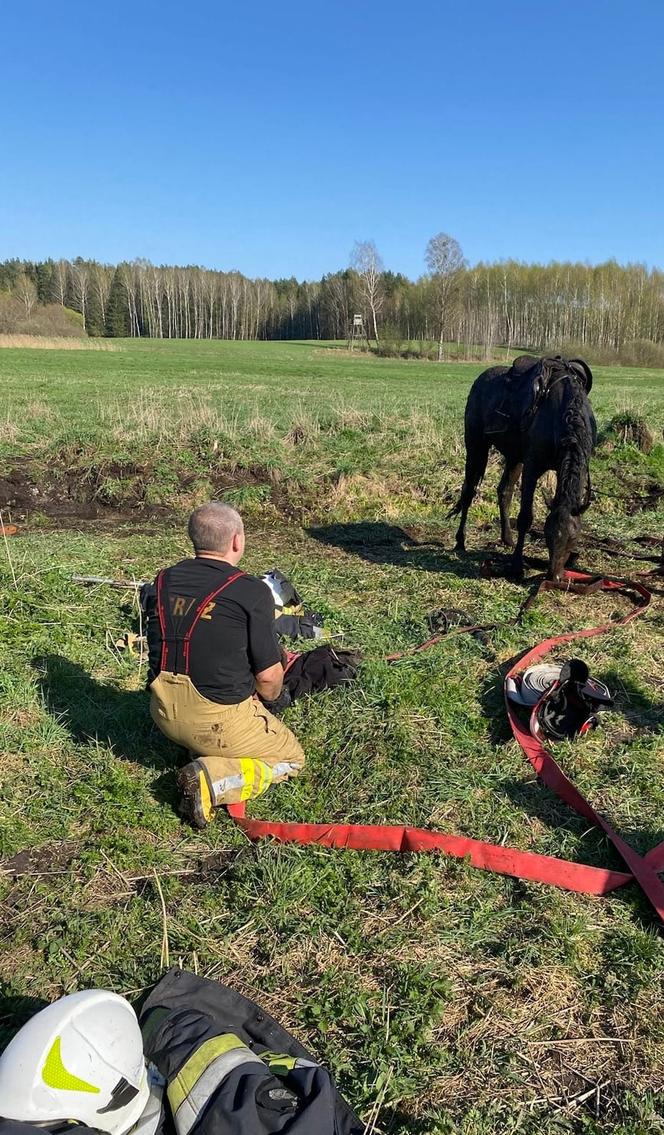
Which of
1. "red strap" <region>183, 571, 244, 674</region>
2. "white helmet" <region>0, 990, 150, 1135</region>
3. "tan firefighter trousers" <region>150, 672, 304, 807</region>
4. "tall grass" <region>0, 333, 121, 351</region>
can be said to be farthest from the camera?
"tall grass" <region>0, 333, 121, 351</region>

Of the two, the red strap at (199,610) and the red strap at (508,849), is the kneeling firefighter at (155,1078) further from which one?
the red strap at (199,610)

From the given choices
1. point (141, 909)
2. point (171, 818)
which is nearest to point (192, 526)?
point (171, 818)

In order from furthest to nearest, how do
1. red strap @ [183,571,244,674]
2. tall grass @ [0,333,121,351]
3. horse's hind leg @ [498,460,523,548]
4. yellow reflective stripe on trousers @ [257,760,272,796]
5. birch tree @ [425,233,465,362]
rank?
birch tree @ [425,233,465,362], tall grass @ [0,333,121,351], horse's hind leg @ [498,460,523,548], yellow reflective stripe on trousers @ [257,760,272,796], red strap @ [183,571,244,674]

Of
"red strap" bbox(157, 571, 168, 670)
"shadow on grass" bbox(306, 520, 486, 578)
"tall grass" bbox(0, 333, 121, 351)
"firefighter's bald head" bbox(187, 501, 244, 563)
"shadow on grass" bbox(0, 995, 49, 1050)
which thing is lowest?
"shadow on grass" bbox(0, 995, 49, 1050)

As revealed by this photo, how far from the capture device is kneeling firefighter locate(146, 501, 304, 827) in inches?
135

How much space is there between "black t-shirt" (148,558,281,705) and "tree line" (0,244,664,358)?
63.2 meters

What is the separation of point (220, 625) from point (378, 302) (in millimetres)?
80549

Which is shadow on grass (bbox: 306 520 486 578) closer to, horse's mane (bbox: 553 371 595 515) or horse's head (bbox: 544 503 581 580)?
horse's head (bbox: 544 503 581 580)

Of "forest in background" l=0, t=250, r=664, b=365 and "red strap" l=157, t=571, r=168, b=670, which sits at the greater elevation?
"forest in background" l=0, t=250, r=664, b=365

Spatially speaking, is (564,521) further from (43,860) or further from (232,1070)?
(232,1070)

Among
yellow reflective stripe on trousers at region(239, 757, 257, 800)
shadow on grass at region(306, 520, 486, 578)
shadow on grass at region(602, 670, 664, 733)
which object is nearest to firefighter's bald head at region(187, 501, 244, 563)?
yellow reflective stripe on trousers at region(239, 757, 257, 800)

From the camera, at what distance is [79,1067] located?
5.52ft

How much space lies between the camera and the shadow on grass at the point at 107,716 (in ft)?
13.5

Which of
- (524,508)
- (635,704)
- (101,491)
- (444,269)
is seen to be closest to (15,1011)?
(635,704)
